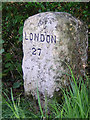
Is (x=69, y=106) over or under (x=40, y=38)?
under

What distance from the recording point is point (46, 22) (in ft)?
8.74

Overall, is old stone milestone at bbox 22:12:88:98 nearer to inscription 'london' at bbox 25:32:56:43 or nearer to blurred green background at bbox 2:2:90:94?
inscription 'london' at bbox 25:32:56:43

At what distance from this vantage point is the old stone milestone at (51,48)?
8.61 ft

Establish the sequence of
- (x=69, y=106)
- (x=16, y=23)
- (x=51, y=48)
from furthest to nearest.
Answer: (x=16, y=23) < (x=51, y=48) < (x=69, y=106)

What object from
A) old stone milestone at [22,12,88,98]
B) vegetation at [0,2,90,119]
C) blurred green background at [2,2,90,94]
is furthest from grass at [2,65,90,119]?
blurred green background at [2,2,90,94]

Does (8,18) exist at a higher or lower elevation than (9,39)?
higher

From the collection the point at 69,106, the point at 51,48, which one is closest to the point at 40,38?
the point at 51,48

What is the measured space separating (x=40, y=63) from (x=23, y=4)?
1.39m

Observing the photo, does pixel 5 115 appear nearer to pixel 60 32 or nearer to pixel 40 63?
pixel 40 63

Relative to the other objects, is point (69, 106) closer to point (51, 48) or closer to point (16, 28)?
point (51, 48)

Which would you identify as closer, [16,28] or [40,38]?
[40,38]

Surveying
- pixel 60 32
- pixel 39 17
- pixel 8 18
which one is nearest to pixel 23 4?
pixel 8 18

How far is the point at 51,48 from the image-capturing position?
2631 millimetres

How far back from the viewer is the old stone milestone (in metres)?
2.62
